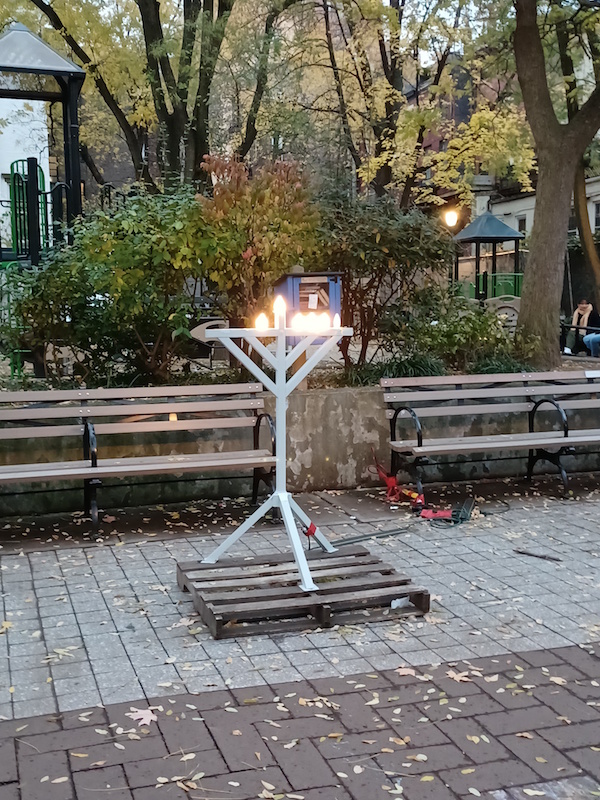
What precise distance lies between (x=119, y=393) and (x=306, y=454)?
1793mm

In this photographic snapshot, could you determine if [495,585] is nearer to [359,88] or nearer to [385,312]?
[385,312]

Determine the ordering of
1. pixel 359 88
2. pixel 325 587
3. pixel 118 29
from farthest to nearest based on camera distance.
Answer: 1. pixel 359 88
2. pixel 118 29
3. pixel 325 587

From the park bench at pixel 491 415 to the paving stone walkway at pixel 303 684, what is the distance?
1.43m

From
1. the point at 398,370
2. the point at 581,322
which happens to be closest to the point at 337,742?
the point at 398,370

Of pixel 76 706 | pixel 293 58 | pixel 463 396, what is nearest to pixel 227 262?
pixel 463 396

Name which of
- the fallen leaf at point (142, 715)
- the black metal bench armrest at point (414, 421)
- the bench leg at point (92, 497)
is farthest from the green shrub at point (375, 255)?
the fallen leaf at point (142, 715)

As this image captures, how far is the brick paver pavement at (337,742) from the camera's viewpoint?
129 inches

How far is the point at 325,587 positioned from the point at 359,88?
1789 centimetres

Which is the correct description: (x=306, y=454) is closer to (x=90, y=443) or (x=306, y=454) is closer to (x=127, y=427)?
(x=127, y=427)

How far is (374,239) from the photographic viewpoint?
8.88 m

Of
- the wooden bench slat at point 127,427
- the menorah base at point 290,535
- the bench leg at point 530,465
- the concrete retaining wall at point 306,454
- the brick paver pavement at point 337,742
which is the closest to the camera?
the brick paver pavement at point 337,742

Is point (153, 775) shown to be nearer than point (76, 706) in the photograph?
Yes

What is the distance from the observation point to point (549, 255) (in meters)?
10.7

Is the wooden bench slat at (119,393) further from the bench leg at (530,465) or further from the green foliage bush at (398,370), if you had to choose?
the bench leg at (530,465)
